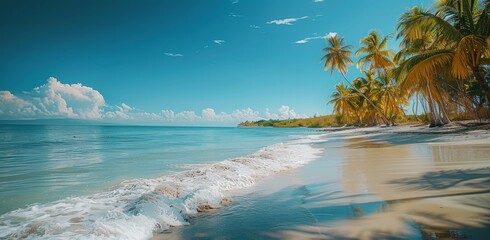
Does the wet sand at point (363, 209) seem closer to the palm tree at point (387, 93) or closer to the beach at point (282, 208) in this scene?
the beach at point (282, 208)

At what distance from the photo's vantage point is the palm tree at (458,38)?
12.9 m

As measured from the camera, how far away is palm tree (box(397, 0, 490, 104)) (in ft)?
42.3

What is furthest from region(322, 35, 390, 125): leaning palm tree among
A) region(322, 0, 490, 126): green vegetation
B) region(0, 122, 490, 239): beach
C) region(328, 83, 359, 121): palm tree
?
region(0, 122, 490, 239): beach

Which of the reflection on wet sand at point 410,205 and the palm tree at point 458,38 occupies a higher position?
the palm tree at point 458,38

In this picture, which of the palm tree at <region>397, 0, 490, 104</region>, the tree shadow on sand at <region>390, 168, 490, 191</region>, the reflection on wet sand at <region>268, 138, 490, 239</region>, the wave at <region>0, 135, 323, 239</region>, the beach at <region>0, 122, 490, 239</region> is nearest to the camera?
the reflection on wet sand at <region>268, 138, 490, 239</region>

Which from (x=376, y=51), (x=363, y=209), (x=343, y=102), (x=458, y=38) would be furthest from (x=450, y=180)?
(x=343, y=102)

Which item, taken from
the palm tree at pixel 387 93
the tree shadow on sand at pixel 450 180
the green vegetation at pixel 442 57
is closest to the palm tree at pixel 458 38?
the green vegetation at pixel 442 57

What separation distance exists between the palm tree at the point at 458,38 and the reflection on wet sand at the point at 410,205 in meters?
9.80

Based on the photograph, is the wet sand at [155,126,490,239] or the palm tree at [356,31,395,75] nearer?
the wet sand at [155,126,490,239]

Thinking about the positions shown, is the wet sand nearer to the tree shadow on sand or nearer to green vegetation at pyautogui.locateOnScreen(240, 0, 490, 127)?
the tree shadow on sand

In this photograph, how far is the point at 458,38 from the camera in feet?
44.6

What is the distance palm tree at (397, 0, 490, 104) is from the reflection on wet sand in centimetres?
980

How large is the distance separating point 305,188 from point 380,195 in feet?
4.76

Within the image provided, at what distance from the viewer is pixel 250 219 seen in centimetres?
369
